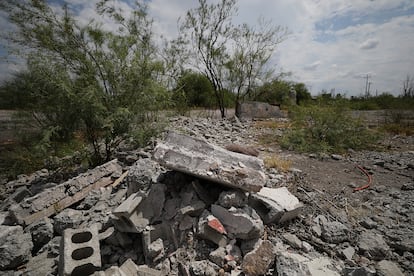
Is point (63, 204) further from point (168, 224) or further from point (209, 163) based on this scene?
point (209, 163)

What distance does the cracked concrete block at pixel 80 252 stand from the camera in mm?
1914

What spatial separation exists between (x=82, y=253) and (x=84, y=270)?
0.22 m

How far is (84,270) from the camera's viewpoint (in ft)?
6.40

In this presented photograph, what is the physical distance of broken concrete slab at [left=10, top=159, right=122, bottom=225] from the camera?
2.79 m

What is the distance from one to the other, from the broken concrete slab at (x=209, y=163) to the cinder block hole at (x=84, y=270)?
1194 millimetres

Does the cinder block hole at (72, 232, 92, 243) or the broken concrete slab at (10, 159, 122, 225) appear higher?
the broken concrete slab at (10, 159, 122, 225)

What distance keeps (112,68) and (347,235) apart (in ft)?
15.7

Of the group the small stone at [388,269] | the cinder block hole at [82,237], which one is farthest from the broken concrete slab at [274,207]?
the cinder block hole at [82,237]

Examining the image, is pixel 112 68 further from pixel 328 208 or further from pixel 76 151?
pixel 328 208

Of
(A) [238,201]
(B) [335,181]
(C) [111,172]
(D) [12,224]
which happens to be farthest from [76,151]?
(B) [335,181]

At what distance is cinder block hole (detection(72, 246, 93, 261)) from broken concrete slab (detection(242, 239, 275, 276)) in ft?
5.08

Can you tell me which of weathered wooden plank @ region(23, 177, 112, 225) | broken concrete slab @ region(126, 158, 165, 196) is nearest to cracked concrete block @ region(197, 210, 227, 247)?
broken concrete slab @ region(126, 158, 165, 196)

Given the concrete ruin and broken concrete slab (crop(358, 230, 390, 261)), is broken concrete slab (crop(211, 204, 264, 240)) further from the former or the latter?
the concrete ruin

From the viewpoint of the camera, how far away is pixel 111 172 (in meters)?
3.71
